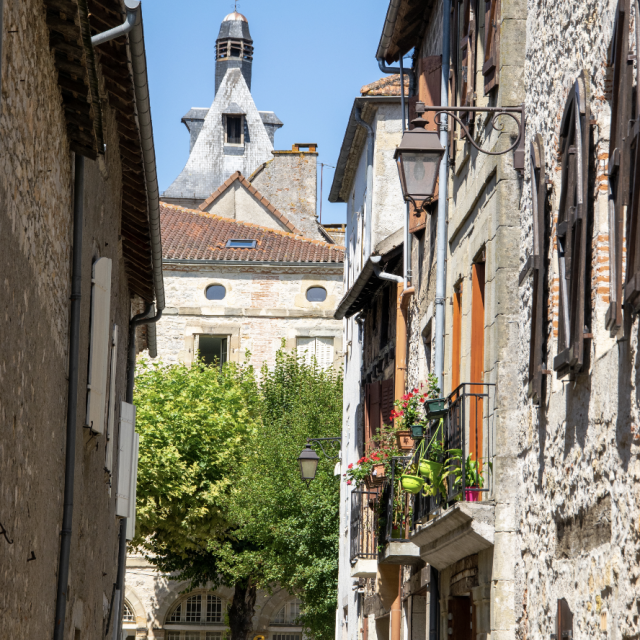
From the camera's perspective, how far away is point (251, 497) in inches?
1065

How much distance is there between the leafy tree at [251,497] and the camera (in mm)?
25984

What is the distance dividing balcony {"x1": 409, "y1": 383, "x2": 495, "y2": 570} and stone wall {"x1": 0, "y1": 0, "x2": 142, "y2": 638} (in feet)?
9.47

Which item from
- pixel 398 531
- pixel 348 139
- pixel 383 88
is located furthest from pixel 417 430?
pixel 348 139

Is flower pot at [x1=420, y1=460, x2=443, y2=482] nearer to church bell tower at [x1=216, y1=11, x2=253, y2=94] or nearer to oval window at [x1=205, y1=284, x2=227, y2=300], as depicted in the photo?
oval window at [x1=205, y1=284, x2=227, y2=300]

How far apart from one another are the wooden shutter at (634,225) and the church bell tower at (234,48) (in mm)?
67449

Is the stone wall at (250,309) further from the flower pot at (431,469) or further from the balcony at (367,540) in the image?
the flower pot at (431,469)

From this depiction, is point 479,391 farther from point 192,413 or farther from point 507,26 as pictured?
point 192,413

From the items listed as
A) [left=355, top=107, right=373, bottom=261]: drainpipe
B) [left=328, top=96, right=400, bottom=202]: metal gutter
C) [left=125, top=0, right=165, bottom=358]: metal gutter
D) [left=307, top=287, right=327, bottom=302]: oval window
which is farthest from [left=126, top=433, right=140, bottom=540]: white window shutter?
[left=307, top=287, right=327, bottom=302]: oval window

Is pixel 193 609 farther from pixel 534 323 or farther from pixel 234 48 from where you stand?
pixel 234 48

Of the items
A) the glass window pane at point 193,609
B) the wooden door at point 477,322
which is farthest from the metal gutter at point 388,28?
the glass window pane at point 193,609

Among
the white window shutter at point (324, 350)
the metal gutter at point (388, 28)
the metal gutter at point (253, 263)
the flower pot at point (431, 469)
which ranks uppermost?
the metal gutter at point (253, 263)

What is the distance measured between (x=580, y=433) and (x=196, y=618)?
30578 mm

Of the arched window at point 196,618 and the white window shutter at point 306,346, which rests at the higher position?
the white window shutter at point 306,346

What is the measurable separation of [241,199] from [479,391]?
37002mm
